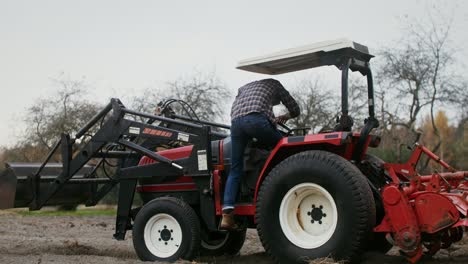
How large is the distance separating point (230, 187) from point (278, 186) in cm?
82

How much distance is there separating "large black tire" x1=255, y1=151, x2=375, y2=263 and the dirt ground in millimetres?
976

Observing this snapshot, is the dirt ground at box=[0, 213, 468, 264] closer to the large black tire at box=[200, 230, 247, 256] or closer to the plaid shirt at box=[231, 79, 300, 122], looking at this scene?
the large black tire at box=[200, 230, 247, 256]

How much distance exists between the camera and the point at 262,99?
6.83m

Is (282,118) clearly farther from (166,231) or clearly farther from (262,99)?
(166,231)

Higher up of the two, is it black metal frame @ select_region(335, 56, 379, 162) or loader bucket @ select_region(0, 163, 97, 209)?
black metal frame @ select_region(335, 56, 379, 162)

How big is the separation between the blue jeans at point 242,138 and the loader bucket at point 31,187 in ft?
9.01

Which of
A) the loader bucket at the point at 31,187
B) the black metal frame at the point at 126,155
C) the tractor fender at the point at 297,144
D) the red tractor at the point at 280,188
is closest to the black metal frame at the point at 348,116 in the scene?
the red tractor at the point at 280,188

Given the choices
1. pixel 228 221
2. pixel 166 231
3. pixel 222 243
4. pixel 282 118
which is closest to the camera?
pixel 228 221

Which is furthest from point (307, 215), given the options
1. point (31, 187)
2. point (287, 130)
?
point (31, 187)

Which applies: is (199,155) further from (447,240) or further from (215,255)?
(447,240)

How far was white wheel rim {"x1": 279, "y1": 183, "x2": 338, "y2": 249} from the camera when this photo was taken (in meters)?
6.09

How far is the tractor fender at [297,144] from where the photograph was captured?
245 inches

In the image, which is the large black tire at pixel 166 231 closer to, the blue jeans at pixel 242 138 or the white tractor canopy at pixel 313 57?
the blue jeans at pixel 242 138

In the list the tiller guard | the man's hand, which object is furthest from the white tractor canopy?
the tiller guard
